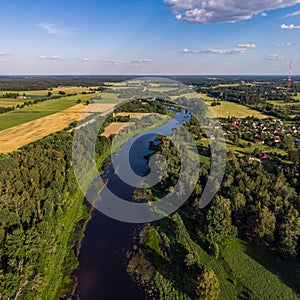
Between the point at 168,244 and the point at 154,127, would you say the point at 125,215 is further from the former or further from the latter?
the point at 154,127

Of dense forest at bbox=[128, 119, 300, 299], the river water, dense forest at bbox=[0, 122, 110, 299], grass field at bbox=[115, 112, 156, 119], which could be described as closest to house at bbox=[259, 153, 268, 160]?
dense forest at bbox=[128, 119, 300, 299]

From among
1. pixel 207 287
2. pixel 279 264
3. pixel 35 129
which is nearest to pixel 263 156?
pixel 279 264

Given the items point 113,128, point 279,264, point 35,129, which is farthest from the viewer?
point 113,128

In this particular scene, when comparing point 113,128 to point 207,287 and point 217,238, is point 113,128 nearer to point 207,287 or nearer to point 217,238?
point 217,238

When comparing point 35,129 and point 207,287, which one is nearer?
point 207,287

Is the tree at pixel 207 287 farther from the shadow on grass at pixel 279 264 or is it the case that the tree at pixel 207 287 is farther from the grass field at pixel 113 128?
the grass field at pixel 113 128

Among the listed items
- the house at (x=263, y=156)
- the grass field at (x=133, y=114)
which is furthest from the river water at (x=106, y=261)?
the grass field at (x=133, y=114)
